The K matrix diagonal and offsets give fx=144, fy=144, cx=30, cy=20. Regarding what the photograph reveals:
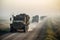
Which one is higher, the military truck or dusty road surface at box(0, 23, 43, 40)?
the military truck

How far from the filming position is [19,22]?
2.25m

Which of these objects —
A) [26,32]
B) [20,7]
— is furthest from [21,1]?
[26,32]

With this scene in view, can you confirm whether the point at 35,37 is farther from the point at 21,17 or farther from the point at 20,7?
the point at 20,7

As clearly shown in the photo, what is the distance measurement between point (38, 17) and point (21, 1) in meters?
0.38

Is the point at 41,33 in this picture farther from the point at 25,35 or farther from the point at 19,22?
the point at 19,22

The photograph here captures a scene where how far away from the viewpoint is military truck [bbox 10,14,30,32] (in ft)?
7.38

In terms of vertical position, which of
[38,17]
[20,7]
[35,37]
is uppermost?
[20,7]

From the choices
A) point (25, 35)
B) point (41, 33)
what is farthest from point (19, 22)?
point (41, 33)

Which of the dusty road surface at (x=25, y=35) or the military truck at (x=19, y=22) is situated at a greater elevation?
the military truck at (x=19, y=22)

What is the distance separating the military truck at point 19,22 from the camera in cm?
225

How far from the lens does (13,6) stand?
2301 mm

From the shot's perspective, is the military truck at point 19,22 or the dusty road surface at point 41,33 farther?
the military truck at point 19,22

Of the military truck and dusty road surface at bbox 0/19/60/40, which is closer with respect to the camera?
dusty road surface at bbox 0/19/60/40

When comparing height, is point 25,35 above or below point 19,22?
below
